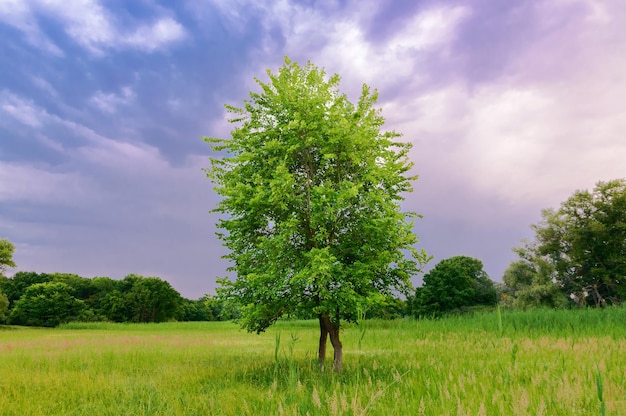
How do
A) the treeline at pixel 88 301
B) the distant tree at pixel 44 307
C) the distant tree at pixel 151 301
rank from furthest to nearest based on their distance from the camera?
the distant tree at pixel 151 301 → the treeline at pixel 88 301 → the distant tree at pixel 44 307

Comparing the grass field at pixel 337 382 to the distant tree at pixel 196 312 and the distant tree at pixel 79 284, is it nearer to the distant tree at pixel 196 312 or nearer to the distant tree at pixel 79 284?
the distant tree at pixel 196 312

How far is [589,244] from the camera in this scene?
181ft

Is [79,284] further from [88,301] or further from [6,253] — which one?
[6,253]

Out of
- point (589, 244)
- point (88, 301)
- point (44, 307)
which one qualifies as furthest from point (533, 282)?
point (88, 301)

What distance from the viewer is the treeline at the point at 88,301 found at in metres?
69.6

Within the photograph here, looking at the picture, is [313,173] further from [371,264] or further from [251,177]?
[371,264]

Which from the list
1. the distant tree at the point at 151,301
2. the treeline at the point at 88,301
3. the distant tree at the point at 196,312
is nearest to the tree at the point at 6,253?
the treeline at the point at 88,301

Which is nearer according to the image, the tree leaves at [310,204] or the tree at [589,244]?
the tree leaves at [310,204]

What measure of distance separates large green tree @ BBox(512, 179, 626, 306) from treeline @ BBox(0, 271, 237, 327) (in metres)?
51.9

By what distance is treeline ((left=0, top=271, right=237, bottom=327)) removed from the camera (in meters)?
69.6

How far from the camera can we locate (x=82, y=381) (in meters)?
12.1

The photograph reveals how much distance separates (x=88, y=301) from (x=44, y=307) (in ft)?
89.0

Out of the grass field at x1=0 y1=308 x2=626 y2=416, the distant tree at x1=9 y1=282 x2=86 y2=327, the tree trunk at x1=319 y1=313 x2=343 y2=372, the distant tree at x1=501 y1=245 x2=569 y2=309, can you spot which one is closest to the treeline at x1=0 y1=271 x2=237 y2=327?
the distant tree at x1=9 y1=282 x2=86 y2=327

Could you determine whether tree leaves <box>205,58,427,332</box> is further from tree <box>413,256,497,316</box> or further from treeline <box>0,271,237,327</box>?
treeline <box>0,271,237,327</box>
